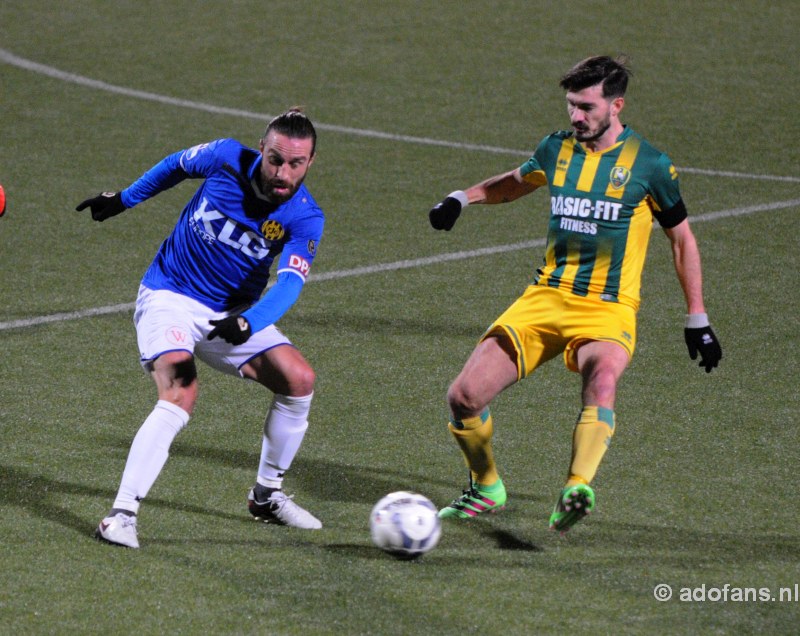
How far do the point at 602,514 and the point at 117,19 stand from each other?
15394mm

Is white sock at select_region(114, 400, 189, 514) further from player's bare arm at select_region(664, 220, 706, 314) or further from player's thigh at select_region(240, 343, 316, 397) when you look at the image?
player's bare arm at select_region(664, 220, 706, 314)

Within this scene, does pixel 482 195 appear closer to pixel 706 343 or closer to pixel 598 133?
pixel 598 133

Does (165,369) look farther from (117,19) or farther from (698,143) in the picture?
(117,19)

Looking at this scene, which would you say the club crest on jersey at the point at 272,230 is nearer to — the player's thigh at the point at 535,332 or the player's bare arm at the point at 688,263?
the player's thigh at the point at 535,332

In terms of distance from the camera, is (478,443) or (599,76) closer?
(599,76)

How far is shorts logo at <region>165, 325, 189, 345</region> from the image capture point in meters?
6.01

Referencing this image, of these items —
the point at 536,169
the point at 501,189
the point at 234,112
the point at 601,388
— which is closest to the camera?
the point at 601,388

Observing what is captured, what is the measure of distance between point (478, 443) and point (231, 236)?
144cm

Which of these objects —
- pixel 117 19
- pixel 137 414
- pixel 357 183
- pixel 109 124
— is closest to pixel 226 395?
pixel 137 414

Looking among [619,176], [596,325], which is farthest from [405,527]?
[619,176]

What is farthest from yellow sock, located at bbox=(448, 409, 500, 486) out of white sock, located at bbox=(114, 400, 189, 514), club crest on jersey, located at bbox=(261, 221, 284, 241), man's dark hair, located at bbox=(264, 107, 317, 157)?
man's dark hair, located at bbox=(264, 107, 317, 157)

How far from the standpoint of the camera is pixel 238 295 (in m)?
6.36

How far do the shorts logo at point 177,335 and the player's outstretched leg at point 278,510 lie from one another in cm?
74

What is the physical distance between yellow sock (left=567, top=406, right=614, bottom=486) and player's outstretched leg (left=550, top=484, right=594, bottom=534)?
12 centimetres
